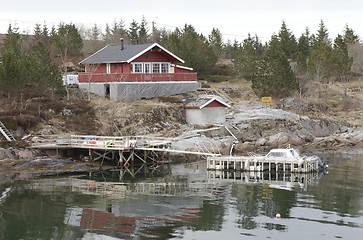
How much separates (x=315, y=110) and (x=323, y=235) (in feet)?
123

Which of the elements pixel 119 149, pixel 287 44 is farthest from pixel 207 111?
pixel 287 44

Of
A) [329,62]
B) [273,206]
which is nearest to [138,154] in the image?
[273,206]

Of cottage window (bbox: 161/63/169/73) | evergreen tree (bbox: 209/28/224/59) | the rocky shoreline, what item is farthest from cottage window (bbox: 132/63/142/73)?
evergreen tree (bbox: 209/28/224/59)

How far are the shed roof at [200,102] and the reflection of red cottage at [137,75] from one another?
384cm

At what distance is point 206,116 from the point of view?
52719mm

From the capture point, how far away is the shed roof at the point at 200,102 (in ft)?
172

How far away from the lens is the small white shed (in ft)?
172

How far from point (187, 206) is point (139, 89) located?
2633 cm

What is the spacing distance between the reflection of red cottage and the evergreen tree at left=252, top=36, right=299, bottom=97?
21.2 ft

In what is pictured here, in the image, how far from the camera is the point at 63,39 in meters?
75.1

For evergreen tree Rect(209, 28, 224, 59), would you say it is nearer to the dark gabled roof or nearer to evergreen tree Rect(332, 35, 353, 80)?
evergreen tree Rect(332, 35, 353, 80)

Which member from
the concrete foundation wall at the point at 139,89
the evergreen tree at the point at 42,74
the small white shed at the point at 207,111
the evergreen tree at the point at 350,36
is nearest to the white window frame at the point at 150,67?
the concrete foundation wall at the point at 139,89

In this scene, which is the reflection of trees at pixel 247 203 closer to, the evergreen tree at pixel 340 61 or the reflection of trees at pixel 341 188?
the reflection of trees at pixel 341 188

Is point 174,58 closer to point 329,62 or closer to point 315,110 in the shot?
point 315,110
